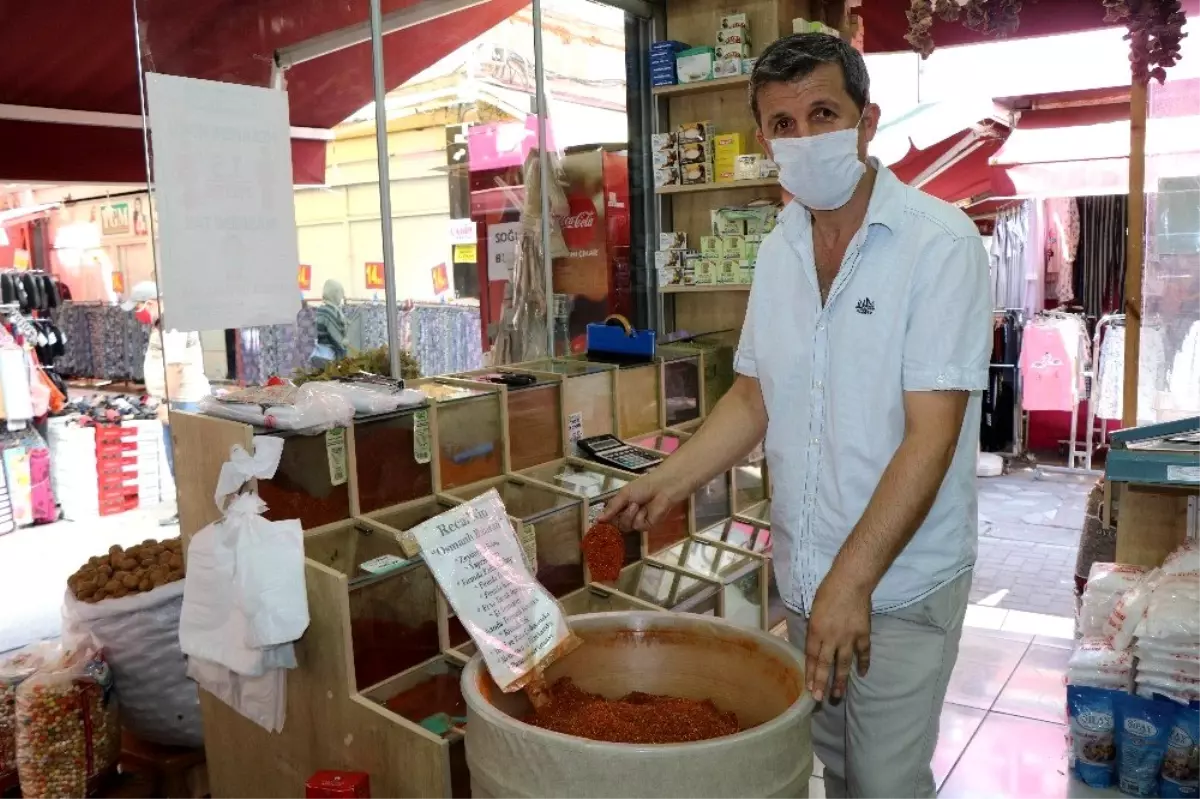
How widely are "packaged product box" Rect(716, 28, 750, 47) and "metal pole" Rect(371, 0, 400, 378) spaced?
1.51 metres

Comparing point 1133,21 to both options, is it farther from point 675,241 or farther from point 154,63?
point 154,63

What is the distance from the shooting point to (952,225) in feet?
4.89

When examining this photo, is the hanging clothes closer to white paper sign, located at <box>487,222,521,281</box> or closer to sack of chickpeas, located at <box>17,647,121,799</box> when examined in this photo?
white paper sign, located at <box>487,222,521,281</box>

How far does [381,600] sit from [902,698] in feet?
4.66

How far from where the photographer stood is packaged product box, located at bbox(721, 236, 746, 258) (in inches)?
161

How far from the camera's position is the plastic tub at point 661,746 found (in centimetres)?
122

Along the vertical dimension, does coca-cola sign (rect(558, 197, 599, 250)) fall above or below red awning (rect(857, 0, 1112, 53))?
below

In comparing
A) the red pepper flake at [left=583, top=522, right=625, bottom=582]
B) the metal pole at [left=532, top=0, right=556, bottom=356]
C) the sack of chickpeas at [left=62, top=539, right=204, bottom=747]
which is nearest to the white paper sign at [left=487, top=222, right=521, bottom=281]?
the metal pole at [left=532, top=0, right=556, bottom=356]

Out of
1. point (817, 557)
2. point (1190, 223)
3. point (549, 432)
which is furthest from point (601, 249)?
point (817, 557)

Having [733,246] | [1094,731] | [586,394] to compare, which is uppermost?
[733,246]

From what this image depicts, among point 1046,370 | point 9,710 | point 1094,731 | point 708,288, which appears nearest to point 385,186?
point 708,288

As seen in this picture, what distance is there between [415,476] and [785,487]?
146 cm

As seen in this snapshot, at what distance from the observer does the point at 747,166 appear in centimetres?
397

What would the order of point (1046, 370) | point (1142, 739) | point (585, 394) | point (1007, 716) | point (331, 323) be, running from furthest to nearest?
1. point (1046, 370)
2. point (331, 323)
3. point (585, 394)
4. point (1007, 716)
5. point (1142, 739)
